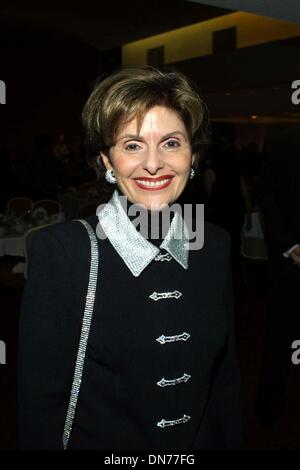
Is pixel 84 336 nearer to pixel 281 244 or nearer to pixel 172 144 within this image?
pixel 172 144

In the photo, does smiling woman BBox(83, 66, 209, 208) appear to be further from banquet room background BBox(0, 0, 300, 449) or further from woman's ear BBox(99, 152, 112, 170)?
banquet room background BBox(0, 0, 300, 449)

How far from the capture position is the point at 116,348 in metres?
1.29

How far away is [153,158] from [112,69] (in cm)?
683

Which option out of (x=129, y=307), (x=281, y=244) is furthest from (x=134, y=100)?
(x=281, y=244)

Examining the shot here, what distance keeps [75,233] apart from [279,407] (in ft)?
6.75

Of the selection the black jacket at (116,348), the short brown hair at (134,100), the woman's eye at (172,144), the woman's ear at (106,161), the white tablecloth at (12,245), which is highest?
the short brown hair at (134,100)

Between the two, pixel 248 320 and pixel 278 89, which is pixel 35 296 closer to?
pixel 248 320

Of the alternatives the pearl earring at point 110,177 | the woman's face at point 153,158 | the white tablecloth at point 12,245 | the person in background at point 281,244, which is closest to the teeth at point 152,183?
the woman's face at point 153,158

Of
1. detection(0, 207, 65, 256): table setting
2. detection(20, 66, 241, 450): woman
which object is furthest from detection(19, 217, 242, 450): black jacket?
detection(0, 207, 65, 256): table setting

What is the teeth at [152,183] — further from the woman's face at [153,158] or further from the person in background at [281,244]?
the person in background at [281,244]

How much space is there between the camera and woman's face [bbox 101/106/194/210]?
1.31m

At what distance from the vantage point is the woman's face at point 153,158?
1312 mm

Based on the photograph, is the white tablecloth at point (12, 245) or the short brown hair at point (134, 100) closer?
the short brown hair at point (134, 100)

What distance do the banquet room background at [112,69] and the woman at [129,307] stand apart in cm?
143
